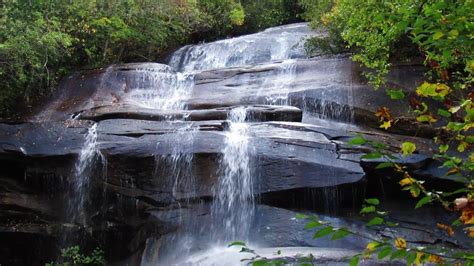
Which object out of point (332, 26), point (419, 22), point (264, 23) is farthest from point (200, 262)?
point (264, 23)

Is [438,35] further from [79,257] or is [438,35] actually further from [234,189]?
[79,257]

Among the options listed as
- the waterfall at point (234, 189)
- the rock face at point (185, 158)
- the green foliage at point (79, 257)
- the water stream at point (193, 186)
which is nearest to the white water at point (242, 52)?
the rock face at point (185, 158)

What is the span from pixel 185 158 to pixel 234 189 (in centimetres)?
104

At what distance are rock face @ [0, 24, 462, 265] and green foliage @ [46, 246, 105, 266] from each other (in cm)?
32

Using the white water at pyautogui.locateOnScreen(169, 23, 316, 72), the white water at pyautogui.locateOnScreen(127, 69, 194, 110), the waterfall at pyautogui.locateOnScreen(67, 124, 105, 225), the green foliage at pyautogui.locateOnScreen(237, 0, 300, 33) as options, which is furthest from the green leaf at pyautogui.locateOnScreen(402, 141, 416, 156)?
the green foliage at pyautogui.locateOnScreen(237, 0, 300, 33)

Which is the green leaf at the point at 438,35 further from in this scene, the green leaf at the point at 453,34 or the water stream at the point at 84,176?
the water stream at the point at 84,176

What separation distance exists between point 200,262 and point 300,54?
8104 mm

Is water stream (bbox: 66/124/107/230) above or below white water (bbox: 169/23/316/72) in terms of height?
below

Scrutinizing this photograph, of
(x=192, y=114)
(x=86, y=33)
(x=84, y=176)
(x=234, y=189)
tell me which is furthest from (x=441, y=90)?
(x=86, y=33)

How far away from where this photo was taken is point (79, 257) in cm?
866

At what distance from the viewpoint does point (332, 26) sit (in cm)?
1218

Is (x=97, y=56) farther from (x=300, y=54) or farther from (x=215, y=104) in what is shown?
(x=300, y=54)

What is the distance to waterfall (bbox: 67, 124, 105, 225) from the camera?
8.79 metres

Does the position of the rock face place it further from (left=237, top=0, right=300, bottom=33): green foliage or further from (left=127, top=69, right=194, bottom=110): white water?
(left=237, top=0, right=300, bottom=33): green foliage
